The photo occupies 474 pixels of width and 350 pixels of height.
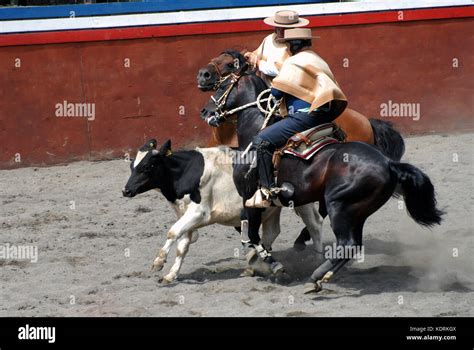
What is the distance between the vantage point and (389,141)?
10242 mm

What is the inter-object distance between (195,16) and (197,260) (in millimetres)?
4489

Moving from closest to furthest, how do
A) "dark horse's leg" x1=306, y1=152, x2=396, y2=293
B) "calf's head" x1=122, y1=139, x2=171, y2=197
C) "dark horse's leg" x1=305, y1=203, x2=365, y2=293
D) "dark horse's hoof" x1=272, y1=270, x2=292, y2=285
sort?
"dark horse's leg" x1=306, y1=152, x2=396, y2=293 → "dark horse's leg" x1=305, y1=203, x2=365, y2=293 → "dark horse's hoof" x1=272, y1=270, x2=292, y2=285 → "calf's head" x1=122, y1=139, x2=171, y2=197

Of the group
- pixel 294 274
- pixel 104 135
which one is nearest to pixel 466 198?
pixel 294 274

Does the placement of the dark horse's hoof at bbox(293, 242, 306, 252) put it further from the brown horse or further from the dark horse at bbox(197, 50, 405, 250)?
the brown horse

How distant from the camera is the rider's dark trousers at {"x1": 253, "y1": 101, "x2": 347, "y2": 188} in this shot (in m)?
8.84

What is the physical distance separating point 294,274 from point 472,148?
4.43 metres

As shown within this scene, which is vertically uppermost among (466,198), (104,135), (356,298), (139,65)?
(139,65)

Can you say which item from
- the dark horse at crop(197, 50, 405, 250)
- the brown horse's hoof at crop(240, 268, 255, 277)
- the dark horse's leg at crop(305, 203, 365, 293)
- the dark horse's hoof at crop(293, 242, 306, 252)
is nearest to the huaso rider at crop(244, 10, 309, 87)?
the dark horse at crop(197, 50, 405, 250)


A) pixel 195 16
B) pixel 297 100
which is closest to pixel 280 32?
pixel 297 100

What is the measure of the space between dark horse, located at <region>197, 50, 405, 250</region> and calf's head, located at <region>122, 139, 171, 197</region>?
546mm

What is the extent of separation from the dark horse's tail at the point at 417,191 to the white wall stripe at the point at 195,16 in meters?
5.48

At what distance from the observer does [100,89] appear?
1376 centimetres

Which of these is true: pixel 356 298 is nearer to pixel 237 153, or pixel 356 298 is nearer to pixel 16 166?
pixel 237 153

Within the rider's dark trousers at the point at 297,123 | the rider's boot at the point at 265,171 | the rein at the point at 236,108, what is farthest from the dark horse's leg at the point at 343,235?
the rein at the point at 236,108
